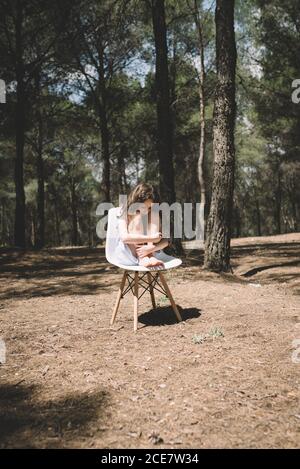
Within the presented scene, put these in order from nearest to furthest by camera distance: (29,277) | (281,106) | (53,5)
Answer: (29,277), (53,5), (281,106)

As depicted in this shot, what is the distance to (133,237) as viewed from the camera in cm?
475

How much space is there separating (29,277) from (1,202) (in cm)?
3167

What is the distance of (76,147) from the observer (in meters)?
22.8

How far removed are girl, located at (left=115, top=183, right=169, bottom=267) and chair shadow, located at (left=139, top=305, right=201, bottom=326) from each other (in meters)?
0.76

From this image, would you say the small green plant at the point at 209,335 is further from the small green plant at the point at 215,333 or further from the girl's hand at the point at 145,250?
the girl's hand at the point at 145,250

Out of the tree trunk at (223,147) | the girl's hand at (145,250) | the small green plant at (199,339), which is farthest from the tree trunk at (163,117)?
the small green plant at (199,339)

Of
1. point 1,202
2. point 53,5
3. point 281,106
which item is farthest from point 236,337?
point 1,202

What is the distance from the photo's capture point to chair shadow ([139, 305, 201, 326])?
4.97 meters

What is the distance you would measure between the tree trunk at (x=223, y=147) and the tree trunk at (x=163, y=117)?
1898 millimetres

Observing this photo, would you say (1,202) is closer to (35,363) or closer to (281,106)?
(281,106)

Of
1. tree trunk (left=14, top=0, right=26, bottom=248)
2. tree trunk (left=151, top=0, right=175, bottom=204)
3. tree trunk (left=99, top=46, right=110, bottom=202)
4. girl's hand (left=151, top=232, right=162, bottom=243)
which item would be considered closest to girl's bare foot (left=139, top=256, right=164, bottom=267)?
girl's hand (left=151, top=232, right=162, bottom=243)

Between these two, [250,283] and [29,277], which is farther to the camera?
[29,277]

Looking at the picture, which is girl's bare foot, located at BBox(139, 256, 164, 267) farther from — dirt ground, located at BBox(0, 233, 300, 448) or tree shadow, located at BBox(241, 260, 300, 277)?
tree shadow, located at BBox(241, 260, 300, 277)

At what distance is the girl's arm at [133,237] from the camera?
476cm
